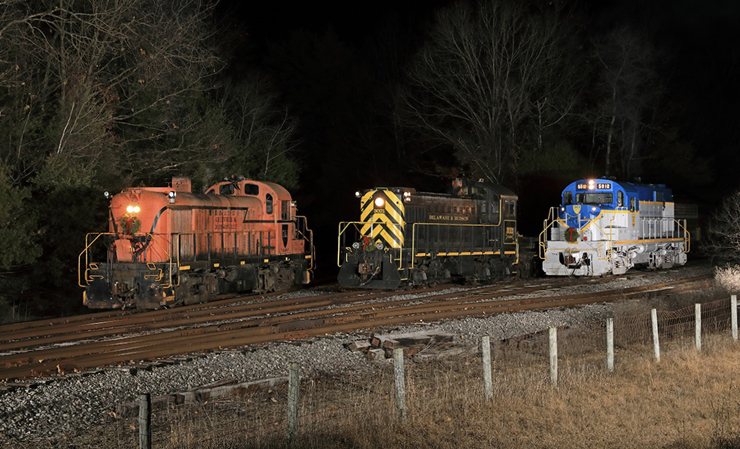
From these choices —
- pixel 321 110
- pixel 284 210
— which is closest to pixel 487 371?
pixel 284 210

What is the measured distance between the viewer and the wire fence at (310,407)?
7.41 meters

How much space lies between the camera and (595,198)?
25.1 m

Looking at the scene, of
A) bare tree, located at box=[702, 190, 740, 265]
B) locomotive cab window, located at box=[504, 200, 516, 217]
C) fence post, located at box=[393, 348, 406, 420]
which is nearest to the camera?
fence post, located at box=[393, 348, 406, 420]

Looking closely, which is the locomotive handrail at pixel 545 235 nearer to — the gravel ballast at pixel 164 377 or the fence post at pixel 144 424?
the gravel ballast at pixel 164 377

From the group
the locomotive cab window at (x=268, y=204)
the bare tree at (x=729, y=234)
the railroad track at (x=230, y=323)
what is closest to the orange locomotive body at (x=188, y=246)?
the locomotive cab window at (x=268, y=204)

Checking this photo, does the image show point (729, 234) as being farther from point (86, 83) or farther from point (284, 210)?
point (86, 83)

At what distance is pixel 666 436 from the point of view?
7.96 meters

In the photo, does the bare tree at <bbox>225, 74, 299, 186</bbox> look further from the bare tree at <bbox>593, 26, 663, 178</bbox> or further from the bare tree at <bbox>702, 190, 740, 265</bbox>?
the bare tree at <bbox>702, 190, 740, 265</bbox>

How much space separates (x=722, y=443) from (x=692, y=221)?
27.6m

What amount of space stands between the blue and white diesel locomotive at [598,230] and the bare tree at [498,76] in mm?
7934

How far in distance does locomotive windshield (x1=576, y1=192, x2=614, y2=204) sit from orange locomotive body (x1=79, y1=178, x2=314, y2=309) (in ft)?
33.8

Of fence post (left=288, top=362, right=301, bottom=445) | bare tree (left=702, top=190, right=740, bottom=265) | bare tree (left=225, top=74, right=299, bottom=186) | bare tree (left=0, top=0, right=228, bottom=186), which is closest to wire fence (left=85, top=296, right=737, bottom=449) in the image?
fence post (left=288, top=362, right=301, bottom=445)

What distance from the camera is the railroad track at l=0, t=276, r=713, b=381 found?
11156 mm

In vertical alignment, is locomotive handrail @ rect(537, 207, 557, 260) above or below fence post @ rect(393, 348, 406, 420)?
above
